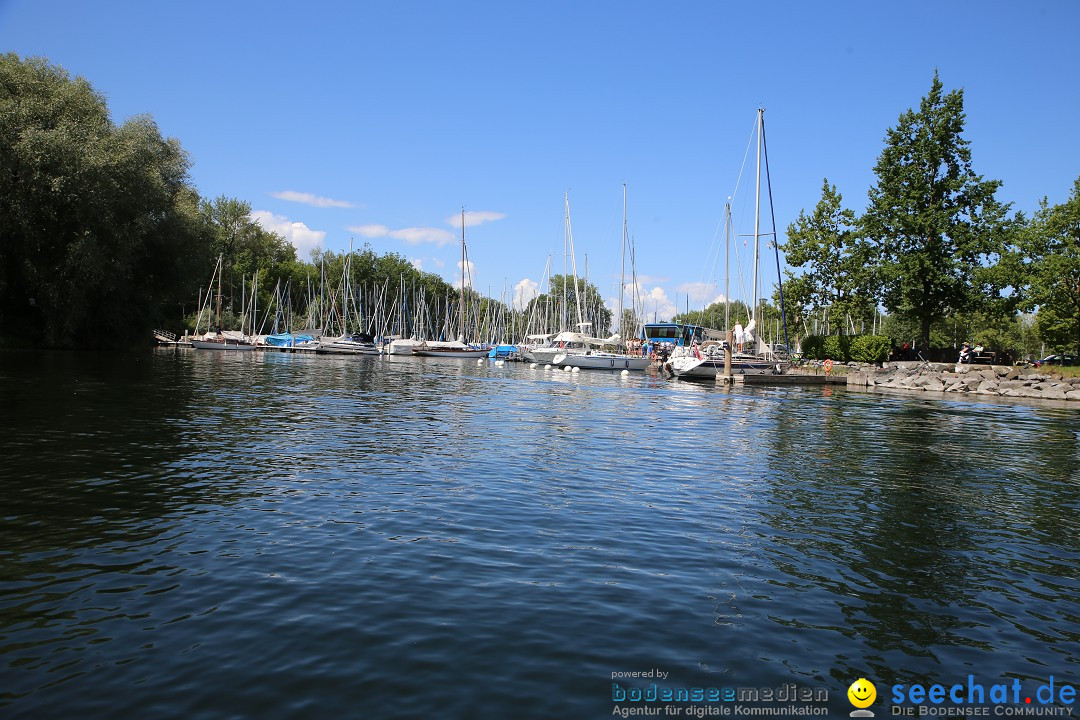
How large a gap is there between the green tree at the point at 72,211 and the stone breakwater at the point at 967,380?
176 ft

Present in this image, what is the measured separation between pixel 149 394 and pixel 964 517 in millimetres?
26615

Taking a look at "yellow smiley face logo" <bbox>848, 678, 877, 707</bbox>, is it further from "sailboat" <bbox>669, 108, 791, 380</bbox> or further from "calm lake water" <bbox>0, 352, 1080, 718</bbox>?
"sailboat" <bbox>669, 108, 791, 380</bbox>

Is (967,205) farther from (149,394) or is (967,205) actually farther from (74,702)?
(74,702)

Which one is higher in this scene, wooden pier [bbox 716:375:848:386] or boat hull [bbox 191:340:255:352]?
boat hull [bbox 191:340:255:352]

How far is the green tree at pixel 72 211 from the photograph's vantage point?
44.2 metres

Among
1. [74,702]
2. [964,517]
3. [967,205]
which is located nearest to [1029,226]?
[967,205]

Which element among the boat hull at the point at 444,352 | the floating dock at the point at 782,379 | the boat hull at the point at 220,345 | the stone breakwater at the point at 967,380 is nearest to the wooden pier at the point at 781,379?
the floating dock at the point at 782,379

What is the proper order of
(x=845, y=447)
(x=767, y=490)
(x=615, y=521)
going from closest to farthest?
1. (x=615, y=521)
2. (x=767, y=490)
3. (x=845, y=447)

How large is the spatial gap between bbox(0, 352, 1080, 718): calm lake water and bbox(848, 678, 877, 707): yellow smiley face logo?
113 mm

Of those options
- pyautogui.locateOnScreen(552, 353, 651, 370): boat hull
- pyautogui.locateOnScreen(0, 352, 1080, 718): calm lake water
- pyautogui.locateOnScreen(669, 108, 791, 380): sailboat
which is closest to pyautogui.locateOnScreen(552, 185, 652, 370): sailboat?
pyautogui.locateOnScreen(552, 353, 651, 370): boat hull

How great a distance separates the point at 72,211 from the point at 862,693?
53.0m

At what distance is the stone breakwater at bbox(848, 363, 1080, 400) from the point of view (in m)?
48.0

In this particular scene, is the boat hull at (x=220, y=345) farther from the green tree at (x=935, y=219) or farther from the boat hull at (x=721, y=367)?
the green tree at (x=935, y=219)

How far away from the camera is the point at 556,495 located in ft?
44.1
